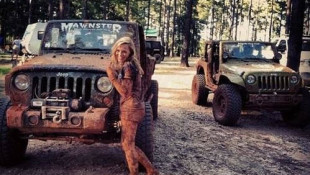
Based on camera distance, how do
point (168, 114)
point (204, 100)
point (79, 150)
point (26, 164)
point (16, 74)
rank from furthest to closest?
point (204, 100) < point (168, 114) < point (79, 150) < point (26, 164) < point (16, 74)

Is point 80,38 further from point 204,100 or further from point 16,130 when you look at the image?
point 204,100

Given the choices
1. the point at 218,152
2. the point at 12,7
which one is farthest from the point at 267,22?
the point at 218,152

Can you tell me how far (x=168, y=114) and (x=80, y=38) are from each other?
4.34 metres

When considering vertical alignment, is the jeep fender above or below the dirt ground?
above

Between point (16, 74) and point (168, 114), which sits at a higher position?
point (16, 74)

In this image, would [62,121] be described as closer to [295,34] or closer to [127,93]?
[127,93]

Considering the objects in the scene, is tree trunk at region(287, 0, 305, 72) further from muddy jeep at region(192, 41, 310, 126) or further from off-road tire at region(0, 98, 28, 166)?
off-road tire at region(0, 98, 28, 166)

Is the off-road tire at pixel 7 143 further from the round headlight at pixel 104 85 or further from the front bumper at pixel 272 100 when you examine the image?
the front bumper at pixel 272 100

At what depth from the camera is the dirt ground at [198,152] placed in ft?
18.2

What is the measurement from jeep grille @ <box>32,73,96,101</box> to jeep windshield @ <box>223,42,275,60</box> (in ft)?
19.4

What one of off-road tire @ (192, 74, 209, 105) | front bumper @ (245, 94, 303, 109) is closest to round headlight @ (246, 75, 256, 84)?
front bumper @ (245, 94, 303, 109)

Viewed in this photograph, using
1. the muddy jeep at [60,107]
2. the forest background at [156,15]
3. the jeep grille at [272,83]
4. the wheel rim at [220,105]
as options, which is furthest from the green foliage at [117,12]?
the muddy jeep at [60,107]

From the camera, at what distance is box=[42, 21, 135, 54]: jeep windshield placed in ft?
20.9

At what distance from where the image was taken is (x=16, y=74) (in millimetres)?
5113
